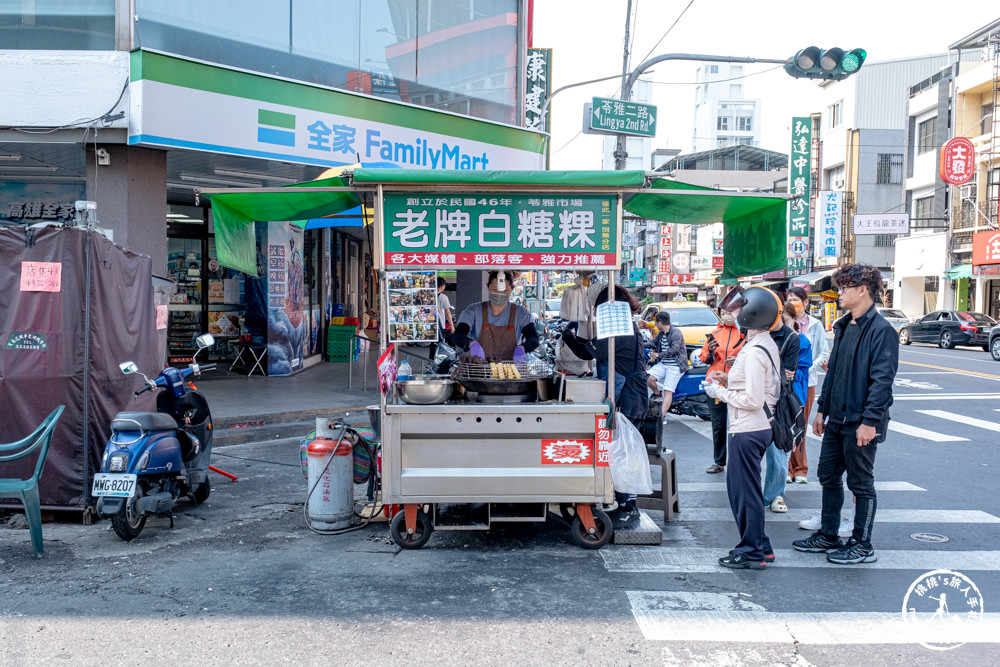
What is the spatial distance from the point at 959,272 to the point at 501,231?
3312 cm

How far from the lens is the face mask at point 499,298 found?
648 centimetres

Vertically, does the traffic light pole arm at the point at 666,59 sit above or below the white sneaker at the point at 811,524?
above

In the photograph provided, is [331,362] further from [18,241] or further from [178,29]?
[18,241]

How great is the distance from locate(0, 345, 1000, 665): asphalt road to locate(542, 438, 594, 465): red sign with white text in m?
0.64

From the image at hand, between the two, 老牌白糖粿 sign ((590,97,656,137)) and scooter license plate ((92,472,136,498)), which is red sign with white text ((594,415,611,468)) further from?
老牌白糖粿 sign ((590,97,656,137))

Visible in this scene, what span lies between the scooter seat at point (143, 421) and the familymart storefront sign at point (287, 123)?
5073 millimetres

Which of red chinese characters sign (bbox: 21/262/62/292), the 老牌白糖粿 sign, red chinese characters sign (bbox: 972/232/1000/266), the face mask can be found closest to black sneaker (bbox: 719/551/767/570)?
the face mask

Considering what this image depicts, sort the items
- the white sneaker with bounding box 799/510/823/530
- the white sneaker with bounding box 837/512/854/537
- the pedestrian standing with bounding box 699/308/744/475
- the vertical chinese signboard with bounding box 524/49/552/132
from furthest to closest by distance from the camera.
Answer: the vertical chinese signboard with bounding box 524/49/552/132 < the pedestrian standing with bounding box 699/308/744/475 < the white sneaker with bounding box 799/510/823/530 < the white sneaker with bounding box 837/512/854/537

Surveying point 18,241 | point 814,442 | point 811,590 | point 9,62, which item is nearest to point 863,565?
point 811,590

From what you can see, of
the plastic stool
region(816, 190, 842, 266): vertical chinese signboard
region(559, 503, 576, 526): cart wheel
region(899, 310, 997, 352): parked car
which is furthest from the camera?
region(816, 190, 842, 266): vertical chinese signboard

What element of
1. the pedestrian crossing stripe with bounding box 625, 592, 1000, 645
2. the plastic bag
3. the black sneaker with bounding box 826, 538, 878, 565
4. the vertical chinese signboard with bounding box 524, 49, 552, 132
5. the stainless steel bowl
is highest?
the vertical chinese signboard with bounding box 524, 49, 552, 132

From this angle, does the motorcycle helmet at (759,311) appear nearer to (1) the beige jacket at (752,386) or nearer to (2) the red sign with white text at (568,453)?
(1) the beige jacket at (752,386)

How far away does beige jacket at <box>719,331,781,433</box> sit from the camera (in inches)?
195

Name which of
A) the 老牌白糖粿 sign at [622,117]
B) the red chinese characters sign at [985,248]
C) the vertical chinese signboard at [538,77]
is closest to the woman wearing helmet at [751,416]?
the 老牌白糖粿 sign at [622,117]
